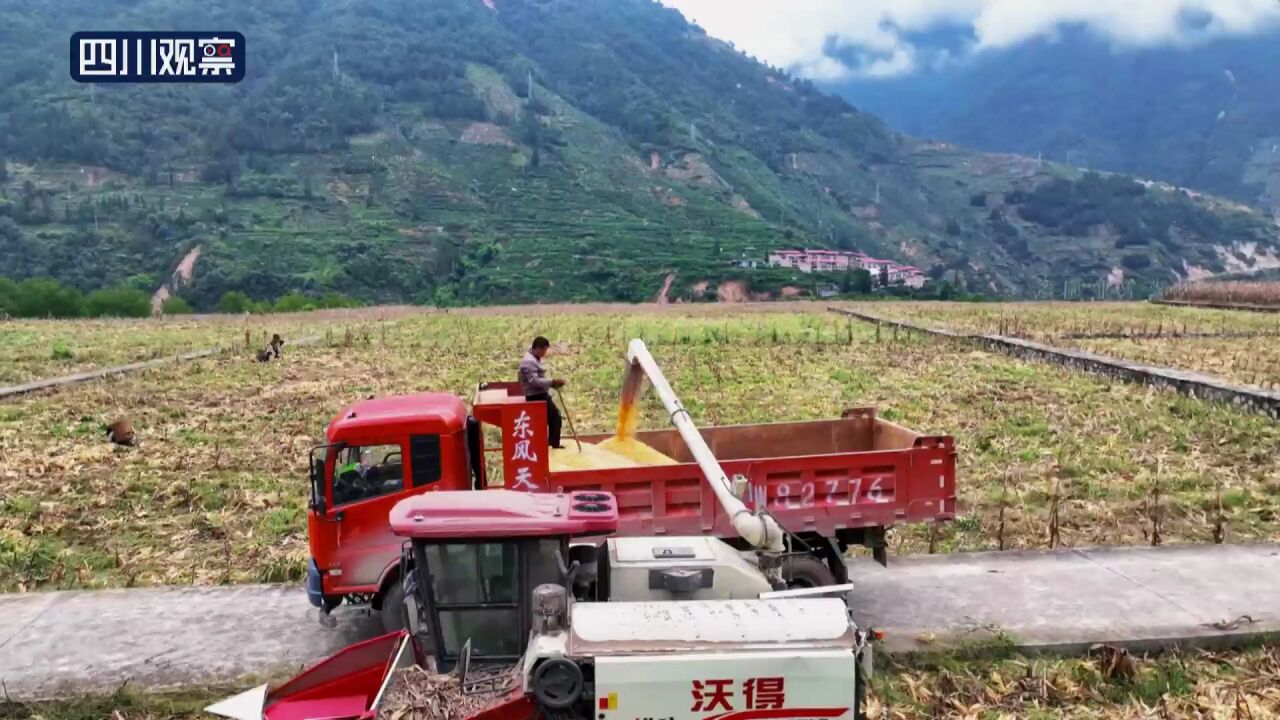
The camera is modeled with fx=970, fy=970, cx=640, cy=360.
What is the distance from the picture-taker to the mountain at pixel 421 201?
102812 millimetres

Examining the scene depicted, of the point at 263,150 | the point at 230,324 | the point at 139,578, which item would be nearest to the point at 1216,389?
the point at 139,578

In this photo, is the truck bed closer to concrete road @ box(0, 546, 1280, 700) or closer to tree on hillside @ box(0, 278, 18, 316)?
concrete road @ box(0, 546, 1280, 700)

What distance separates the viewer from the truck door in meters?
8.18

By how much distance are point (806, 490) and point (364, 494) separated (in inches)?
152

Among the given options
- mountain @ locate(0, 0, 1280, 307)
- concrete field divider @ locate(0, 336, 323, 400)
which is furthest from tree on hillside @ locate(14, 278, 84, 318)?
concrete field divider @ locate(0, 336, 323, 400)

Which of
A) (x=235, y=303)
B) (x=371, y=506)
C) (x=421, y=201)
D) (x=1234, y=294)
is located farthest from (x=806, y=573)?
(x=421, y=201)

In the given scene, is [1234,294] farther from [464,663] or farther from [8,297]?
[8,297]

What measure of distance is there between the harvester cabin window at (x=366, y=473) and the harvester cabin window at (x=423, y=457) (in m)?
0.12

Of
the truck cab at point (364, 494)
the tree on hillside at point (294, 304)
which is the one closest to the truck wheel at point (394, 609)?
the truck cab at point (364, 494)

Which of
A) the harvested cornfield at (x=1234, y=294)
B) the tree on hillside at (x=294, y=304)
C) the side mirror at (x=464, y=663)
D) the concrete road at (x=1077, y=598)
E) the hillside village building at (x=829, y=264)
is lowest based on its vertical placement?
the concrete road at (x=1077, y=598)

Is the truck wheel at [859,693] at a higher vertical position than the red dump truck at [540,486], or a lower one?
lower

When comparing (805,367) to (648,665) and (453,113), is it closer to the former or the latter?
(648,665)

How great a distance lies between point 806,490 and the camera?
867 centimetres

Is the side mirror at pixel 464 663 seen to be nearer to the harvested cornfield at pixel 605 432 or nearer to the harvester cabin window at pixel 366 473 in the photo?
the harvester cabin window at pixel 366 473
